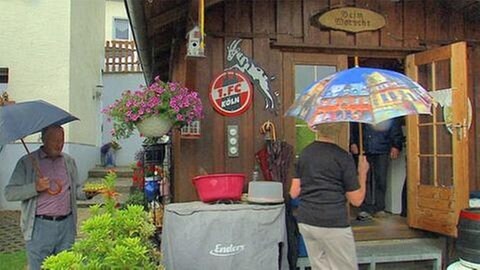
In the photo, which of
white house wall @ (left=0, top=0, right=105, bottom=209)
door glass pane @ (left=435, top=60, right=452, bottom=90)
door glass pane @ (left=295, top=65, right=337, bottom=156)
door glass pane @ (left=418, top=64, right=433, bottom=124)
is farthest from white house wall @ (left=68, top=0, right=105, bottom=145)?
door glass pane @ (left=435, top=60, right=452, bottom=90)

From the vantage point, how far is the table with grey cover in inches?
134

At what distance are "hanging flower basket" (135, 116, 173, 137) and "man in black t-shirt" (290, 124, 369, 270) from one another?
141cm

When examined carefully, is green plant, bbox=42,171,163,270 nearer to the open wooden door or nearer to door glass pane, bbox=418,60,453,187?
the open wooden door

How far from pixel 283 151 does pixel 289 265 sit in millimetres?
985

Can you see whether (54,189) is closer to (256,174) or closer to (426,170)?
(256,174)

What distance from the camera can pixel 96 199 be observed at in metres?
8.40

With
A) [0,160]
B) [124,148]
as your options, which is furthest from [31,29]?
[124,148]

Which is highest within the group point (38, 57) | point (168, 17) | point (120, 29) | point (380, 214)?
point (120, 29)

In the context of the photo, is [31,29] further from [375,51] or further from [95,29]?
[375,51]

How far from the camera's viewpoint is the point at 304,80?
456cm

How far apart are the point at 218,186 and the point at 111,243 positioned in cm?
174

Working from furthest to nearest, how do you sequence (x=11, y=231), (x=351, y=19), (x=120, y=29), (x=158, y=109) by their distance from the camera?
(x=120, y=29) → (x=11, y=231) → (x=351, y=19) → (x=158, y=109)

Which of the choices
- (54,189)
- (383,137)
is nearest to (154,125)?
(54,189)

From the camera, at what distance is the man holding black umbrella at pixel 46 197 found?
3.19m
